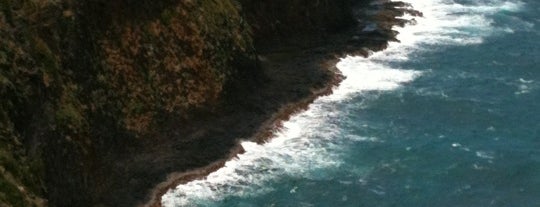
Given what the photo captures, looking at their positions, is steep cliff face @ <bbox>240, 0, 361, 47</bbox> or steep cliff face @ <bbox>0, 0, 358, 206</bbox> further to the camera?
steep cliff face @ <bbox>240, 0, 361, 47</bbox>

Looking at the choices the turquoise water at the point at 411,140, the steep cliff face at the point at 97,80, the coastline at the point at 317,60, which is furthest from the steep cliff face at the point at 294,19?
the turquoise water at the point at 411,140

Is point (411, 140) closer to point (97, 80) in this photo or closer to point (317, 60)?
point (317, 60)

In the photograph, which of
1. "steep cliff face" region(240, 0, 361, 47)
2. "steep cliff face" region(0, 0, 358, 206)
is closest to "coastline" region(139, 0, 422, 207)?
"steep cliff face" region(240, 0, 361, 47)

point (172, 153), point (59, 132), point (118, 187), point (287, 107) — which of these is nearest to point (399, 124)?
point (287, 107)

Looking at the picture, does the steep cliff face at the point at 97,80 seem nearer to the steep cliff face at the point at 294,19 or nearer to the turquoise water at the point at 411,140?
the steep cliff face at the point at 294,19

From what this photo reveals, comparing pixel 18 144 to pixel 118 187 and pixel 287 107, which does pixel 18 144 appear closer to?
pixel 118 187

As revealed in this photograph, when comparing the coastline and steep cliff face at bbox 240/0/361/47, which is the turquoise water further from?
steep cliff face at bbox 240/0/361/47
